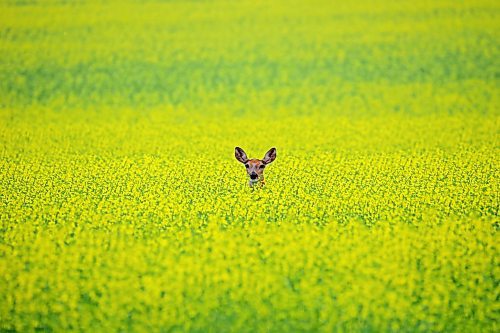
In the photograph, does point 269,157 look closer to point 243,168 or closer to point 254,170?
point 254,170

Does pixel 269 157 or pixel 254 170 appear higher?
pixel 269 157

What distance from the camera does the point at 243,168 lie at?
6.90 metres

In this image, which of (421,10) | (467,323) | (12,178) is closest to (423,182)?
(467,323)

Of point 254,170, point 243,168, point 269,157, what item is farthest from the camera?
point 243,168

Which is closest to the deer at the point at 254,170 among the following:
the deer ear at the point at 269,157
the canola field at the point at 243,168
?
the deer ear at the point at 269,157

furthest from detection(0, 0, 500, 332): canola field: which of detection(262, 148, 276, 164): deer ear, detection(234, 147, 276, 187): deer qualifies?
detection(262, 148, 276, 164): deer ear

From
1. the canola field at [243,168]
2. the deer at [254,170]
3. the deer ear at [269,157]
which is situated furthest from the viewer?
the deer ear at [269,157]

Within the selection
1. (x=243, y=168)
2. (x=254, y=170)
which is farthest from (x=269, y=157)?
(x=243, y=168)

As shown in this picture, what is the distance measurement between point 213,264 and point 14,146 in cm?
431

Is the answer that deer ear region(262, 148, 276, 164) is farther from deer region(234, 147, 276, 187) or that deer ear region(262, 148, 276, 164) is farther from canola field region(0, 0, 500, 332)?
canola field region(0, 0, 500, 332)

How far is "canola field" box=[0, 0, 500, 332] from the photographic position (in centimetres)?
449

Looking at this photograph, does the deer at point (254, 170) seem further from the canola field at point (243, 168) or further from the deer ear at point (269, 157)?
the canola field at point (243, 168)

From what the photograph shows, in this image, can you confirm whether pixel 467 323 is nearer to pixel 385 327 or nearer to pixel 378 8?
pixel 385 327

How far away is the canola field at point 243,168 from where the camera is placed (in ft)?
14.7
